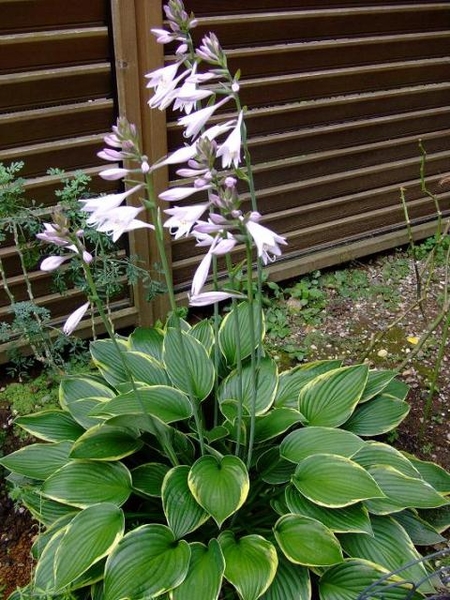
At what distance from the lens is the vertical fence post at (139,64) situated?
7.20ft

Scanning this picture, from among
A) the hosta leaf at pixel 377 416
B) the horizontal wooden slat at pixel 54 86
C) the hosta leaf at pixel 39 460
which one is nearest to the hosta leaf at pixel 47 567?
the hosta leaf at pixel 39 460

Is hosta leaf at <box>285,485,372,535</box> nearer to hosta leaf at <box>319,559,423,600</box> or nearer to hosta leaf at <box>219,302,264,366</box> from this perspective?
hosta leaf at <box>319,559,423,600</box>

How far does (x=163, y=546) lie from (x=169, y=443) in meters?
0.29

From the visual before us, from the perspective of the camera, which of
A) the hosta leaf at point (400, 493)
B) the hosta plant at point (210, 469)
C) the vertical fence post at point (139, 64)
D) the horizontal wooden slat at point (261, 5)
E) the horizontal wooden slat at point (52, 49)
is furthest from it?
the horizontal wooden slat at point (261, 5)

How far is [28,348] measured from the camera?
8.74 ft

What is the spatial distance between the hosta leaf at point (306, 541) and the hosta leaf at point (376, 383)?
0.59 m

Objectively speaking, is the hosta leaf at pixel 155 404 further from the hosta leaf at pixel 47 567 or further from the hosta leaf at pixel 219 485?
the hosta leaf at pixel 47 567

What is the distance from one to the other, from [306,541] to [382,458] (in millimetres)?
425

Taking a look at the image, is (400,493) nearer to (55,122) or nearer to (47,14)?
(55,122)

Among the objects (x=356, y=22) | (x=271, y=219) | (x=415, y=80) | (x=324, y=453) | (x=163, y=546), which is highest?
(x=356, y=22)

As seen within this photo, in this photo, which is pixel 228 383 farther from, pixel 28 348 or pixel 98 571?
pixel 28 348

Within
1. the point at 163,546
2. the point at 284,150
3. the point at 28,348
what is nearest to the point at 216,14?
the point at 284,150

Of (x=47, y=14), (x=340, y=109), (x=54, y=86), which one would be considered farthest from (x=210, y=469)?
(x=340, y=109)

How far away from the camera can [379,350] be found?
2.93 metres
